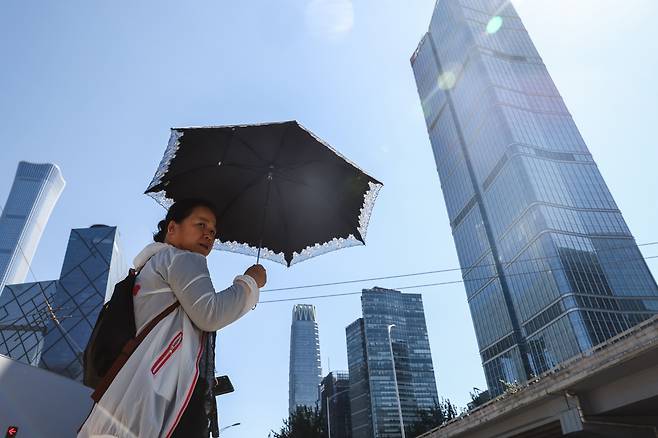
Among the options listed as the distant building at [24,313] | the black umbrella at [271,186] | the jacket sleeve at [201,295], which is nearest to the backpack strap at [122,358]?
the jacket sleeve at [201,295]

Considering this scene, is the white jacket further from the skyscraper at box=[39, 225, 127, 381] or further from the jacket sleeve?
the skyscraper at box=[39, 225, 127, 381]

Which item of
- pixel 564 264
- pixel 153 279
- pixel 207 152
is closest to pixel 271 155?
pixel 207 152

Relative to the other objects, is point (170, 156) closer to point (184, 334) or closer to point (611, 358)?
point (184, 334)

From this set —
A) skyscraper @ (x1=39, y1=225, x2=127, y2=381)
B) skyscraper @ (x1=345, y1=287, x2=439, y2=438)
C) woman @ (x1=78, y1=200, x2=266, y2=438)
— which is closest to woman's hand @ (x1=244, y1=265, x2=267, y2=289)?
woman @ (x1=78, y1=200, x2=266, y2=438)

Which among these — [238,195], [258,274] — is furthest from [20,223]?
[258,274]

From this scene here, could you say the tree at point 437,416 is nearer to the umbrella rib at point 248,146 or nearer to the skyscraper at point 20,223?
the umbrella rib at point 248,146

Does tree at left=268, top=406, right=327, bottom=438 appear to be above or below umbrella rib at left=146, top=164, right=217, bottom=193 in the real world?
above

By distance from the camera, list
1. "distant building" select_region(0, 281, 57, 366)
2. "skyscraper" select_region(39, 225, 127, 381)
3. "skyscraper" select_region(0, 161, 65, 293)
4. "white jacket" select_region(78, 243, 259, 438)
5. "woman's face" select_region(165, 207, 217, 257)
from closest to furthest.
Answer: "white jacket" select_region(78, 243, 259, 438), "woman's face" select_region(165, 207, 217, 257), "skyscraper" select_region(39, 225, 127, 381), "distant building" select_region(0, 281, 57, 366), "skyscraper" select_region(0, 161, 65, 293)

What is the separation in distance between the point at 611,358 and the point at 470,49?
12482 cm

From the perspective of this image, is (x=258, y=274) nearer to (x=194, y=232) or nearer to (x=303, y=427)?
(x=194, y=232)

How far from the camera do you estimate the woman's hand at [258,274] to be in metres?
2.14

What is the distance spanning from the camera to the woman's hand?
7.02 feet

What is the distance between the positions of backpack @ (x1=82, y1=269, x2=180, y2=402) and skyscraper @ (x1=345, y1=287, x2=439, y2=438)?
117 metres

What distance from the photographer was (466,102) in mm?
A: 122062
